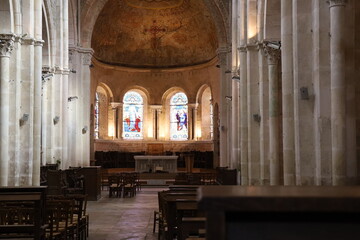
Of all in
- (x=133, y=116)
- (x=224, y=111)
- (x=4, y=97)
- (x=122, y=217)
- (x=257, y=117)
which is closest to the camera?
(x=4, y=97)

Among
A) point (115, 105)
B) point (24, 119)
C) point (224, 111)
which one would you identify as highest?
point (115, 105)

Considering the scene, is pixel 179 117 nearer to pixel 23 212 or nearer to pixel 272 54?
pixel 272 54

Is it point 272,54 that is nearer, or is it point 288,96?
point 288,96

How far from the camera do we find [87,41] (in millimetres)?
31016

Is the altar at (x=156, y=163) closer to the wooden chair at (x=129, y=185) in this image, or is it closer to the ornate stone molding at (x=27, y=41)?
the wooden chair at (x=129, y=185)

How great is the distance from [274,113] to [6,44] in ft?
28.4

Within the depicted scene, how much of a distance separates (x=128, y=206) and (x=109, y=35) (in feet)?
72.2

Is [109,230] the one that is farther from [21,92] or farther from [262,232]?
[262,232]

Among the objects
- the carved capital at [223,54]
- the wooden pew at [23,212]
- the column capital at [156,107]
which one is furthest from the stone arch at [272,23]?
the column capital at [156,107]

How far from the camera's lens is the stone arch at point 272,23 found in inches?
700

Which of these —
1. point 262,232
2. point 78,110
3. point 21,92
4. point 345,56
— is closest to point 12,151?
point 21,92

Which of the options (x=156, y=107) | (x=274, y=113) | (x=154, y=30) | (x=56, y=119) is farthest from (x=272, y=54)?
(x=156, y=107)

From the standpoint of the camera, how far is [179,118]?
44.3 meters

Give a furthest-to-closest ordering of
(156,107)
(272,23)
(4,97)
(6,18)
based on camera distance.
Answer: (156,107) → (272,23) → (6,18) → (4,97)
